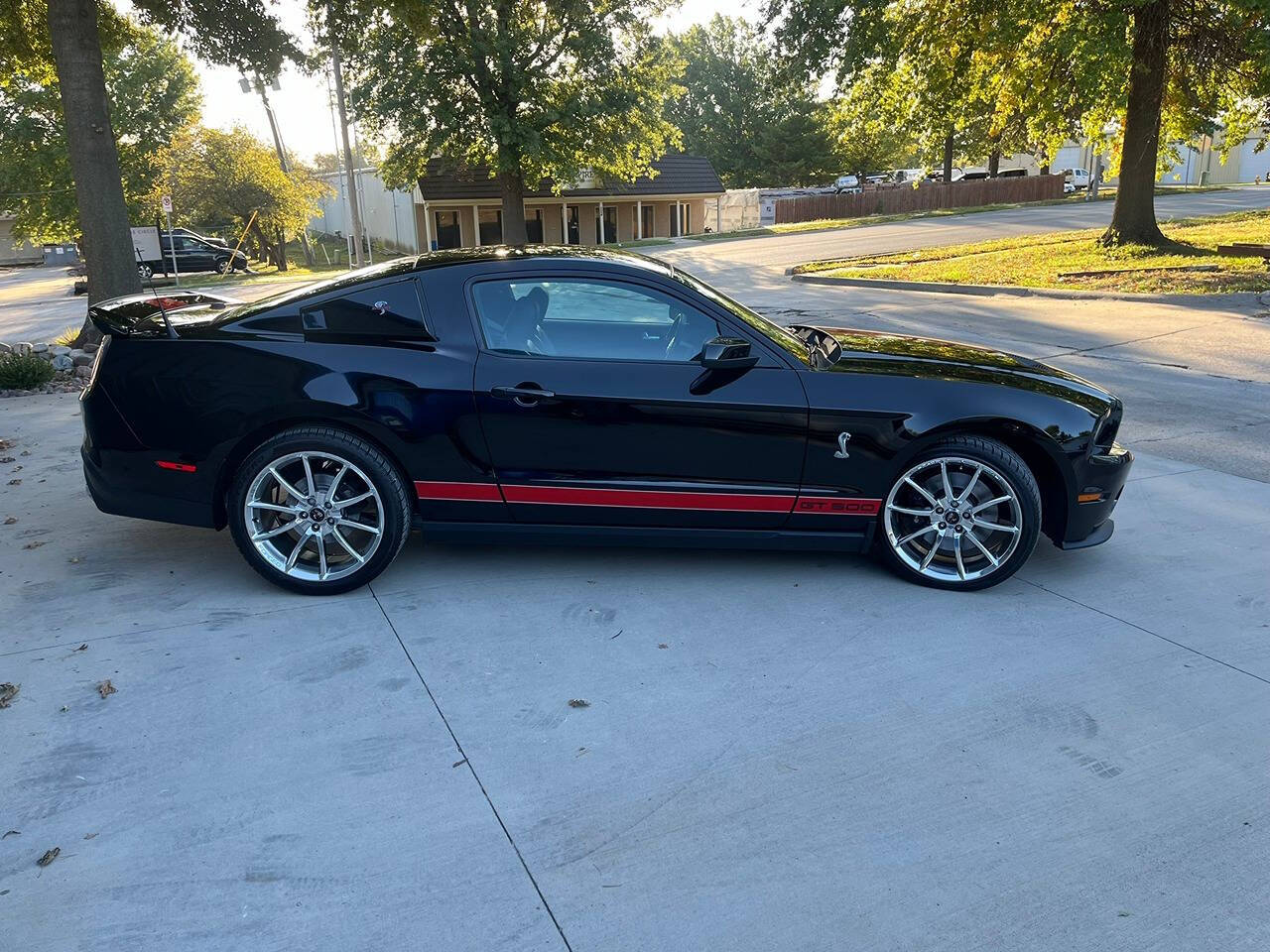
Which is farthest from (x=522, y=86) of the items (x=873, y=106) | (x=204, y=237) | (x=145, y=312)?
(x=145, y=312)

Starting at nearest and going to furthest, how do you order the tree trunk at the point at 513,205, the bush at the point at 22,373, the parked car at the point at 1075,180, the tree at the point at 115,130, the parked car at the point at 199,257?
the bush at the point at 22,373, the tree trunk at the point at 513,205, the tree at the point at 115,130, the parked car at the point at 199,257, the parked car at the point at 1075,180

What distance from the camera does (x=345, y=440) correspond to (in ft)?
13.7

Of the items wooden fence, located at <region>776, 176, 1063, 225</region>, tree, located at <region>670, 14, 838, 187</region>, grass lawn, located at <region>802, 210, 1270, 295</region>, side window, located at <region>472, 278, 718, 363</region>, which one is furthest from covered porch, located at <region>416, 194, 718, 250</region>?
side window, located at <region>472, 278, 718, 363</region>

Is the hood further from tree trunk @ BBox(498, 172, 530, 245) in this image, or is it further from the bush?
tree trunk @ BBox(498, 172, 530, 245)

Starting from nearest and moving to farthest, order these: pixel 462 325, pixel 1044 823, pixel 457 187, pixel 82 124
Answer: pixel 1044 823 < pixel 462 325 < pixel 82 124 < pixel 457 187

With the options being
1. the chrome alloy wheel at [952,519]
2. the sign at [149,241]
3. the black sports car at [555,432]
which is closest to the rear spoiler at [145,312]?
the black sports car at [555,432]

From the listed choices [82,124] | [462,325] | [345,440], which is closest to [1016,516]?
[462,325]

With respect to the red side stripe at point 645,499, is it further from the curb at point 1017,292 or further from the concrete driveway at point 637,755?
the curb at point 1017,292

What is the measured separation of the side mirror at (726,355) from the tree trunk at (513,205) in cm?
2634

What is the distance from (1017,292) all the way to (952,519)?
1199cm

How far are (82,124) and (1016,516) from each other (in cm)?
1057

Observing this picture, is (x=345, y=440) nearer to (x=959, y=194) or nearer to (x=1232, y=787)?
(x=1232, y=787)

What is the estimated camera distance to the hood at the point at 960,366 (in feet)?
14.4

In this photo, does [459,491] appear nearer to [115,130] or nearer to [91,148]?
[91,148]
